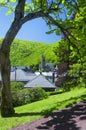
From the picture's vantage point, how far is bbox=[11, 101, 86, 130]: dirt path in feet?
43.9

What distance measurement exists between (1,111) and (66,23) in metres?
5.85

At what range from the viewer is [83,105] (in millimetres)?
16984

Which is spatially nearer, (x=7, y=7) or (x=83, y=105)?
(x=83, y=105)

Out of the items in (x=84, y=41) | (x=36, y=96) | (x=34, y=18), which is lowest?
(x=36, y=96)

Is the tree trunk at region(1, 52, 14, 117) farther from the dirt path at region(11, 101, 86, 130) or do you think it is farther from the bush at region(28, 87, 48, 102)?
the bush at region(28, 87, 48, 102)

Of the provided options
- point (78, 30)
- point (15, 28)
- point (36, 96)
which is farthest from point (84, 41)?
point (36, 96)

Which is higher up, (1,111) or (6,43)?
(6,43)

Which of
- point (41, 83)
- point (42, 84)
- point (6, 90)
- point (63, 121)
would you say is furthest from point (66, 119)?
point (41, 83)

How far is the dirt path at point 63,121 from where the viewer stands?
43.9 feet

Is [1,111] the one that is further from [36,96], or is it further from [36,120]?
[36,96]

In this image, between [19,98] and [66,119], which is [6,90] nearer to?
[66,119]

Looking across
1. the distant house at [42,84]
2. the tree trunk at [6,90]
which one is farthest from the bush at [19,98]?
the distant house at [42,84]

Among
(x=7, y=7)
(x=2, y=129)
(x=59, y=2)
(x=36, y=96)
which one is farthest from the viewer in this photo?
(x=36, y=96)

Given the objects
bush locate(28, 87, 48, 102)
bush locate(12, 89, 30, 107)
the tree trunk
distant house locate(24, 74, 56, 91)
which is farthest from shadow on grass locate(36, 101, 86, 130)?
distant house locate(24, 74, 56, 91)
